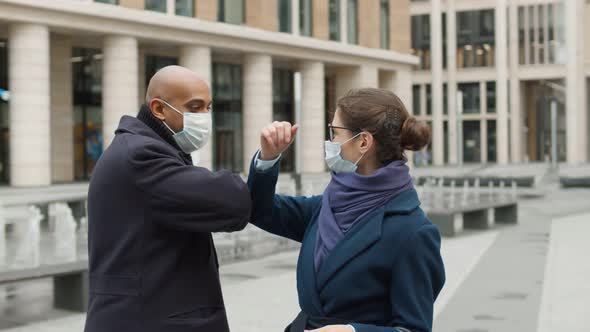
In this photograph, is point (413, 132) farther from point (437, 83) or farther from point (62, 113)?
point (437, 83)

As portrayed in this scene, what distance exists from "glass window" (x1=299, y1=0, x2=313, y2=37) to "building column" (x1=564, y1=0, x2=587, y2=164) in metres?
31.6

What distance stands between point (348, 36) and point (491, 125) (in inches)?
1116

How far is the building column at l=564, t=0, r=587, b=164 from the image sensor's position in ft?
227

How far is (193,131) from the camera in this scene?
290cm

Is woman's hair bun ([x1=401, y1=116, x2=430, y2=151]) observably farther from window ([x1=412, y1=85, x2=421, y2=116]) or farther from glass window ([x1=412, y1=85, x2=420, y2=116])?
glass window ([x1=412, y1=85, x2=420, y2=116])

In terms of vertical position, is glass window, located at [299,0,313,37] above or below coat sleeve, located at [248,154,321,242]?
above

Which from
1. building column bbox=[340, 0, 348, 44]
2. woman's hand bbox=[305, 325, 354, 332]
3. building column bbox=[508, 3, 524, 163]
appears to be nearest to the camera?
woman's hand bbox=[305, 325, 354, 332]

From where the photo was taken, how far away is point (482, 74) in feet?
243

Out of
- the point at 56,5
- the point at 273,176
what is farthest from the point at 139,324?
the point at 56,5

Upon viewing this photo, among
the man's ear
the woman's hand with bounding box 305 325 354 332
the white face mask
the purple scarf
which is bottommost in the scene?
the woman's hand with bounding box 305 325 354 332

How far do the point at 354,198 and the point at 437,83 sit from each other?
73606 millimetres

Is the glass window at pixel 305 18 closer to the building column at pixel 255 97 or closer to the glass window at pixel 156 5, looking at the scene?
the building column at pixel 255 97

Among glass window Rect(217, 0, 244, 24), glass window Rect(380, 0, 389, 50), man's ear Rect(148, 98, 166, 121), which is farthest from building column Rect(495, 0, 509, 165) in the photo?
man's ear Rect(148, 98, 166, 121)

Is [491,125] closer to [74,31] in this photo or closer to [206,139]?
[74,31]
